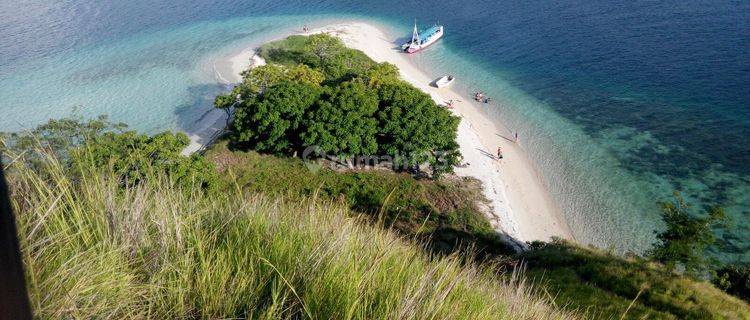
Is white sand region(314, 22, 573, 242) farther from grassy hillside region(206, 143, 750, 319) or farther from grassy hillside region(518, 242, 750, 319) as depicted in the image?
grassy hillside region(518, 242, 750, 319)

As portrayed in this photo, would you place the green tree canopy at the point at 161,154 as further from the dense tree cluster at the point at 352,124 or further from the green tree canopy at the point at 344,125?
the green tree canopy at the point at 344,125

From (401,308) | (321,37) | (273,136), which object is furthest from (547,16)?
(401,308)

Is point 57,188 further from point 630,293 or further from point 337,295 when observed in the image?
point 630,293

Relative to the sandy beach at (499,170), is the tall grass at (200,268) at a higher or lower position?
higher

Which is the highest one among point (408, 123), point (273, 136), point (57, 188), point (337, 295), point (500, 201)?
point (57, 188)

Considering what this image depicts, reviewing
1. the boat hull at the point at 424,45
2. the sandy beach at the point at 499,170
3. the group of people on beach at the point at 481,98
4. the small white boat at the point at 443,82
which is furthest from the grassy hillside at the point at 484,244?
the boat hull at the point at 424,45

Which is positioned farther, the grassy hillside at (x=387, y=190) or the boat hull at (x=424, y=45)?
the boat hull at (x=424, y=45)

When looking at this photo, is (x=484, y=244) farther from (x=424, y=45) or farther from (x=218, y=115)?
(x=424, y=45)
